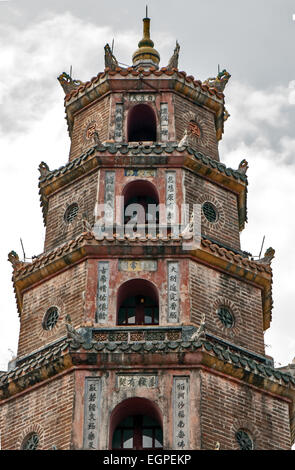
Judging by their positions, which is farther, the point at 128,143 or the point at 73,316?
the point at 128,143

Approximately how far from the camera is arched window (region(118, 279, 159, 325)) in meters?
29.5

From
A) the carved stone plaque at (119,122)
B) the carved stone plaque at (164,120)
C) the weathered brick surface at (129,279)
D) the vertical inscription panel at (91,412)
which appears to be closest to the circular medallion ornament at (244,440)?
the weathered brick surface at (129,279)

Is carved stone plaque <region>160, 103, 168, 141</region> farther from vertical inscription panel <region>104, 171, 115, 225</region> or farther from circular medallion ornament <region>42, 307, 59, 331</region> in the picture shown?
circular medallion ornament <region>42, 307, 59, 331</region>

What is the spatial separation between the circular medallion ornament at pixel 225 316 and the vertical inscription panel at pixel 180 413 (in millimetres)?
2676

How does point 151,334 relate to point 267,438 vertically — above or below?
above

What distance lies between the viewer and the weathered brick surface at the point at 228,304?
29.2 m

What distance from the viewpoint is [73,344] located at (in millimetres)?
27703

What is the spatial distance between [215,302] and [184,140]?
502cm

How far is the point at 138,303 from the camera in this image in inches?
1176

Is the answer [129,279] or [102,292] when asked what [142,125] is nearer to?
[129,279]

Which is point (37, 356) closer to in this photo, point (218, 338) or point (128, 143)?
point (218, 338)

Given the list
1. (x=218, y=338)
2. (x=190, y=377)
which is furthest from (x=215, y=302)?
(x=190, y=377)

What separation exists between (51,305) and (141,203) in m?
3.89

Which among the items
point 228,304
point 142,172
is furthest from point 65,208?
point 228,304
